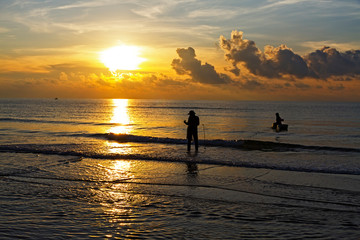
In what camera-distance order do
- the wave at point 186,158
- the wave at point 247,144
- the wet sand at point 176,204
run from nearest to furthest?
the wet sand at point 176,204, the wave at point 186,158, the wave at point 247,144

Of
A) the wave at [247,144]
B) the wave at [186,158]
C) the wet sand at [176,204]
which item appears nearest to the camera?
the wet sand at [176,204]

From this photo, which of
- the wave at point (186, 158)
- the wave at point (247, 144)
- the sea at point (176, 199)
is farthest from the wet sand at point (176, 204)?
the wave at point (247, 144)

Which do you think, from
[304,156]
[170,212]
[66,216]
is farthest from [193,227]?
[304,156]

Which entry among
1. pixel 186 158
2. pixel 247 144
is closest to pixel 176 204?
pixel 186 158

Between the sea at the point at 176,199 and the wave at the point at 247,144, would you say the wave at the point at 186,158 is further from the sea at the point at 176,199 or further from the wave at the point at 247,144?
the wave at the point at 247,144

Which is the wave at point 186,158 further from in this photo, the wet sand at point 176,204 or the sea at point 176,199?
the wet sand at point 176,204

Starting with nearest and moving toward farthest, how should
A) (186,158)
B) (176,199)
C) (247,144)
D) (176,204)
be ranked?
(176,204), (176,199), (186,158), (247,144)

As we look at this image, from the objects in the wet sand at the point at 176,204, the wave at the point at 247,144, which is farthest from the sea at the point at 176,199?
the wave at the point at 247,144

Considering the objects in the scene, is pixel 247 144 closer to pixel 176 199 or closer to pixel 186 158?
pixel 186 158

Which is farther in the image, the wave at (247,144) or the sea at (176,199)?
the wave at (247,144)

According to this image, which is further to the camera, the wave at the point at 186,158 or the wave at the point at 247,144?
the wave at the point at 247,144

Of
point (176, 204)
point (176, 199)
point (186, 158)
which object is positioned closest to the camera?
point (176, 204)

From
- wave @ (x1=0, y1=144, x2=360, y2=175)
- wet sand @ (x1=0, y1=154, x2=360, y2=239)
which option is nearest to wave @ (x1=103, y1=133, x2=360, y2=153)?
wave @ (x1=0, y1=144, x2=360, y2=175)

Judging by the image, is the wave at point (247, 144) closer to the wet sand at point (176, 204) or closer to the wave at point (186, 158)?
the wave at point (186, 158)
